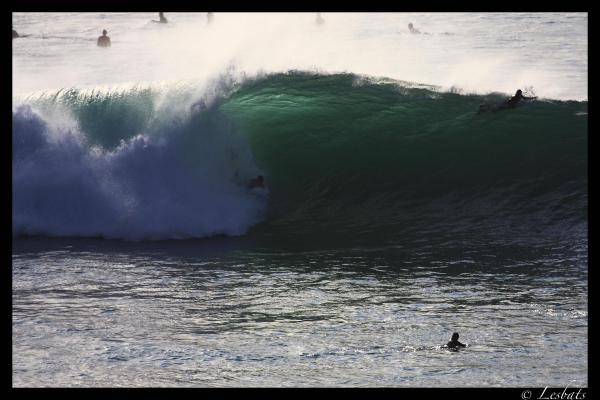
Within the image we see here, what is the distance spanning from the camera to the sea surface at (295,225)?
10500mm

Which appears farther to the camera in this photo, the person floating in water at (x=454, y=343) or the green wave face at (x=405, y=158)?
the green wave face at (x=405, y=158)

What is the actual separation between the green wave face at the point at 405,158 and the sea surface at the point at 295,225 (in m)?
0.05

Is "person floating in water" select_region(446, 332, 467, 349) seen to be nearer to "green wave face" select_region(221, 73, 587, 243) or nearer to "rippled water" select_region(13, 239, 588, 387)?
"rippled water" select_region(13, 239, 588, 387)

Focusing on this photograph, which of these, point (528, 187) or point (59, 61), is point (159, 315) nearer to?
point (528, 187)

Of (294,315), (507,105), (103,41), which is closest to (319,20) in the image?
(103,41)

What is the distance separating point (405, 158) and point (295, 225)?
304 centimetres

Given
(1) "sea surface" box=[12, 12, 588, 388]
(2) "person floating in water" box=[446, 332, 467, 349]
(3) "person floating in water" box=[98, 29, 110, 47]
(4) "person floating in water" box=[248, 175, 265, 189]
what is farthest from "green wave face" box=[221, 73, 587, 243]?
(3) "person floating in water" box=[98, 29, 110, 47]

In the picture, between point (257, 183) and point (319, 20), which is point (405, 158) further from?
point (319, 20)

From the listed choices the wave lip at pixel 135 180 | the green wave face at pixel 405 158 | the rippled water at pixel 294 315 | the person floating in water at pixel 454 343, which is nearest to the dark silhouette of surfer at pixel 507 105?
the green wave face at pixel 405 158

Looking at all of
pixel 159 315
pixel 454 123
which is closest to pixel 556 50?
pixel 454 123

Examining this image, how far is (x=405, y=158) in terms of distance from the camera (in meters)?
18.6

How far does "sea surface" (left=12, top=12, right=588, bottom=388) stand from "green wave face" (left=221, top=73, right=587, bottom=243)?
5cm

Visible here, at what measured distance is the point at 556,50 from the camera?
1190 inches

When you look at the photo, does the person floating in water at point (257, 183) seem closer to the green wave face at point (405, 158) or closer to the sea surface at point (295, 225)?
the sea surface at point (295, 225)
